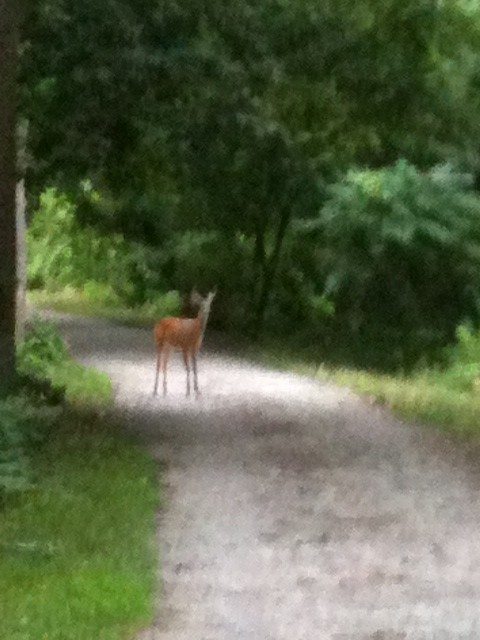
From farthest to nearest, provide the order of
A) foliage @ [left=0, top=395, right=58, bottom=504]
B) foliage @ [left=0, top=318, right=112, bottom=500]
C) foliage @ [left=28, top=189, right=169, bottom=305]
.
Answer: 1. foliage @ [left=28, top=189, right=169, bottom=305]
2. foliage @ [left=0, top=318, right=112, bottom=500]
3. foliage @ [left=0, top=395, right=58, bottom=504]

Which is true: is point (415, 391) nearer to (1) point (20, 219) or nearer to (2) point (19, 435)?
(1) point (20, 219)

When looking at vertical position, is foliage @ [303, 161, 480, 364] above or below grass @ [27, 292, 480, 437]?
above

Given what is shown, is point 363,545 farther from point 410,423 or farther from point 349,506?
point 410,423

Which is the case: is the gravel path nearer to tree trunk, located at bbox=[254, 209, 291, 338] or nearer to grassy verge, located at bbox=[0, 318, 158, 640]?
grassy verge, located at bbox=[0, 318, 158, 640]

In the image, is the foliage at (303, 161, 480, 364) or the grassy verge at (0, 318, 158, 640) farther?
the foliage at (303, 161, 480, 364)

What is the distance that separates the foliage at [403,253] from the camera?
20125mm

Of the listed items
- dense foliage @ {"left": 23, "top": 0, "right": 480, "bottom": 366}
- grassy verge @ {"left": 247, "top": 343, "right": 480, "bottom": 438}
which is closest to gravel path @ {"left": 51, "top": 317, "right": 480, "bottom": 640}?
grassy verge @ {"left": 247, "top": 343, "right": 480, "bottom": 438}

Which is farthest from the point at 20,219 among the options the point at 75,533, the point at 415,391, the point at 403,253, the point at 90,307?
the point at 90,307

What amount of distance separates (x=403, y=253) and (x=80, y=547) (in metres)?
13.9

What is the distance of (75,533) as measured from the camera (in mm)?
8031

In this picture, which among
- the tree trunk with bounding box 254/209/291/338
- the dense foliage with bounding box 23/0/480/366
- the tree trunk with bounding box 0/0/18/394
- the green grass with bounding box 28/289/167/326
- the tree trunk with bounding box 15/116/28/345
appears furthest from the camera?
the green grass with bounding box 28/289/167/326

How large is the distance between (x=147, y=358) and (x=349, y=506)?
10.8m

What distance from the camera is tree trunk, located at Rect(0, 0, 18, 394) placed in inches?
485

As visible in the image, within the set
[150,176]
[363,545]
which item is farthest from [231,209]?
[363,545]
